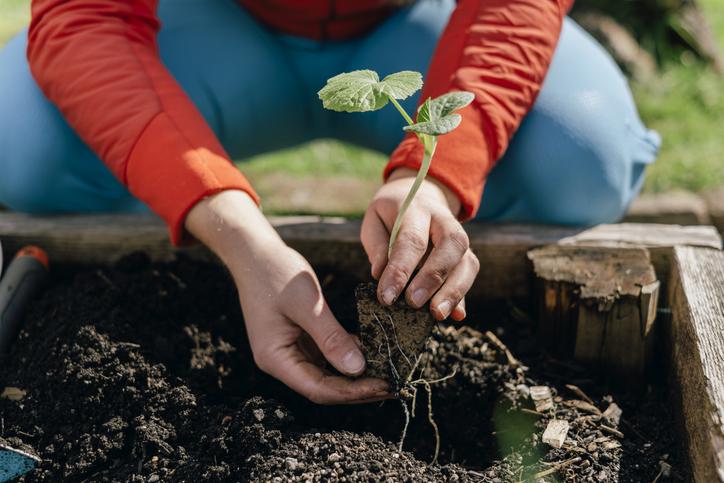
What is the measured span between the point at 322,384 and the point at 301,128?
117 cm

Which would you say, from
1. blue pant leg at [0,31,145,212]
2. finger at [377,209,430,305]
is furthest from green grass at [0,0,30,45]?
finger at [377,209,430,305]

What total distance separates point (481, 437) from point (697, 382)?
0.44 metres

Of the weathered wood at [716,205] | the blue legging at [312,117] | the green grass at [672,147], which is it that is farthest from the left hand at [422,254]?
the weathered wood at [716,205]

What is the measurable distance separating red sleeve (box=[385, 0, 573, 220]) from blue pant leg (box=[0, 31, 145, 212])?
2.89 feet

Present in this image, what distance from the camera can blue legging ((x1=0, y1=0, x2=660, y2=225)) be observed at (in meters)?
1.94

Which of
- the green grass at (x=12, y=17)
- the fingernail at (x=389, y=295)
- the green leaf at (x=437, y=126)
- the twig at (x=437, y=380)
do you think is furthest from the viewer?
the green grass at (x=12, y=17)

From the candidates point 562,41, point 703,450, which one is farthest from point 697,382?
point 562,41

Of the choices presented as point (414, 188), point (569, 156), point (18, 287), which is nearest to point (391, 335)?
point (414, 188)

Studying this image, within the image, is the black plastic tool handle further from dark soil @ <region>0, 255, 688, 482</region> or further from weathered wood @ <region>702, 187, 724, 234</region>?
weathered wood @ <region>702, 187, 724, 234</region>

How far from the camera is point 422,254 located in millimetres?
1395

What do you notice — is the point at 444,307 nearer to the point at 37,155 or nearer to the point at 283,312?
the point at 283,312

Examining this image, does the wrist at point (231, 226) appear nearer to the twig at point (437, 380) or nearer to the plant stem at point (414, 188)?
the plant stem at point (414, 188)

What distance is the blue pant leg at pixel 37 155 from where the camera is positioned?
1.95 m

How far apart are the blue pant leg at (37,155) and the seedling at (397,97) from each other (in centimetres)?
98
